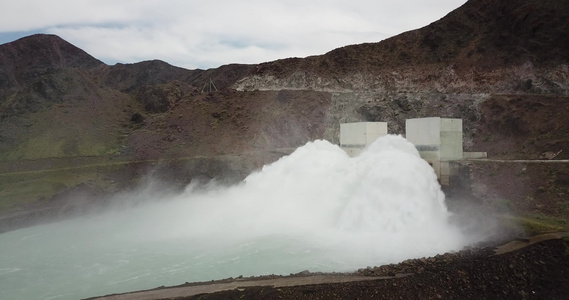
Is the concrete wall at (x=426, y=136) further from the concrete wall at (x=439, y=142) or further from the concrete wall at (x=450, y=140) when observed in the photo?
the concrete wall at (x=450, y=140)

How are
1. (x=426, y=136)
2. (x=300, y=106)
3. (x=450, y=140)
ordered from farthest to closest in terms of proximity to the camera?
(x=300, y=106), (x=426, y=136), (x=450, y=140)

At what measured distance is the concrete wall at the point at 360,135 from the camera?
26.7m

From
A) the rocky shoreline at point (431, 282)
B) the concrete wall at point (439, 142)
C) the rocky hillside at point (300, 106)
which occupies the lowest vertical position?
the rocky shoreline at point (431, 282)

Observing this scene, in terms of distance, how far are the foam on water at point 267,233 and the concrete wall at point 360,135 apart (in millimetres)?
1168

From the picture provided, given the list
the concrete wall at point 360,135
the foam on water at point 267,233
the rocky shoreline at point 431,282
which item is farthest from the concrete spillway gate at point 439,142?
the rocky shoreline at point 431,282

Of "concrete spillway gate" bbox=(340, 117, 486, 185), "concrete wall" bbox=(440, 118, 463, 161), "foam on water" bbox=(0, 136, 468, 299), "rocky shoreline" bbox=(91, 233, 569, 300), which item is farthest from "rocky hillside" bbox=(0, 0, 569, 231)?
"rocky shoreline" bbox=(91, 233, 569, 300)

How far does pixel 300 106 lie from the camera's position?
4822cm

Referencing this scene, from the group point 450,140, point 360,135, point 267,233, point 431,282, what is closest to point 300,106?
point 360,135

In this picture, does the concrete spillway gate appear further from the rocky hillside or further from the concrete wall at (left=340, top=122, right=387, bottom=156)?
Result: the rocky hillside

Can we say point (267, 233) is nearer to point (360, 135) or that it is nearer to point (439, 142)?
point (360, 135)

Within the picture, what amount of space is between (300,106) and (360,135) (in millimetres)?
21912

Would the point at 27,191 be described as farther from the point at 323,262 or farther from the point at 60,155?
the point at 323,262

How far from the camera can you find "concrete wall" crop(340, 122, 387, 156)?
26.7m

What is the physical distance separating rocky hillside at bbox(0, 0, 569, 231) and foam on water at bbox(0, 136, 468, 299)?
917 centimetres
